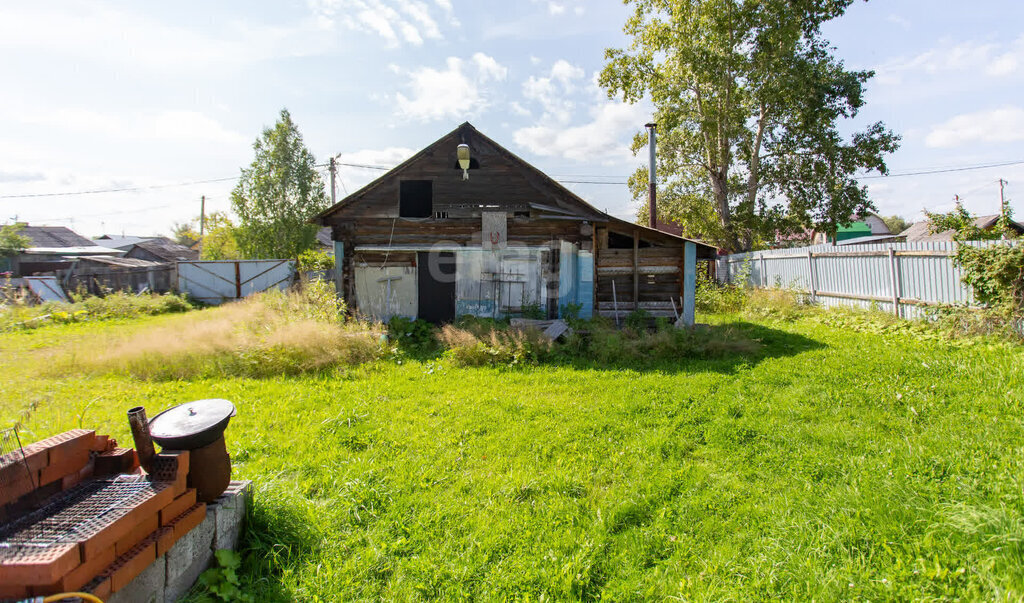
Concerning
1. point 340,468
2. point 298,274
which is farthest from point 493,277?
point 298,274

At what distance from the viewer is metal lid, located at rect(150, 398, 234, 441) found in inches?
116

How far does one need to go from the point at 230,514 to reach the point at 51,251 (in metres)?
36.9

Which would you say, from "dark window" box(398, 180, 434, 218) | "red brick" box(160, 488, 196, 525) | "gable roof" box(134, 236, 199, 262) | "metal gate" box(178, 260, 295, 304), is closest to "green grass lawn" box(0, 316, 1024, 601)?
"red brick" box(160, 488, 196, 525)

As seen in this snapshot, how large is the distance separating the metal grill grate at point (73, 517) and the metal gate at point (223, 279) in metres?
20.5

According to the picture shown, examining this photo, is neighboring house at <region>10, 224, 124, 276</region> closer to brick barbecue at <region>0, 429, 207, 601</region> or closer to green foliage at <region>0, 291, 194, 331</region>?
green foliage at <region>0, 291, 194, 331</region>

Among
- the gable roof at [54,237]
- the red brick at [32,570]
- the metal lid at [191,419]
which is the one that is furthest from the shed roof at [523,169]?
the gable roof at [54,237]

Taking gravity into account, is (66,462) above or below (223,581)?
above

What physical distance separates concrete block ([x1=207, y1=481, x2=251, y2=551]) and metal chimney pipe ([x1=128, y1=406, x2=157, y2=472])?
528mm

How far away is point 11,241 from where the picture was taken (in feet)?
84.5

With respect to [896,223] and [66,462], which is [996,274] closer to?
[66,462]

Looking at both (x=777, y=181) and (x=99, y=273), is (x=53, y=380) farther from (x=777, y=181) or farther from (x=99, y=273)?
(x=777, y=181)

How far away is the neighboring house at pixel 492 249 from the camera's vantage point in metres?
11.4

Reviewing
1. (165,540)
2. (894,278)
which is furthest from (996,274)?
(165,540)

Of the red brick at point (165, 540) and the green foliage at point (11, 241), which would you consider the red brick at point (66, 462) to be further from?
the green foliage at point (11, 241)
